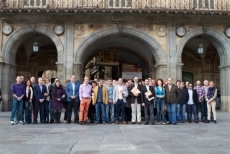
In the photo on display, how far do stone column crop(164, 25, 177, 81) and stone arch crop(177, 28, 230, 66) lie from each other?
256 millimetres

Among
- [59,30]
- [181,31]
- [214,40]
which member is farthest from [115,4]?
[214,40]

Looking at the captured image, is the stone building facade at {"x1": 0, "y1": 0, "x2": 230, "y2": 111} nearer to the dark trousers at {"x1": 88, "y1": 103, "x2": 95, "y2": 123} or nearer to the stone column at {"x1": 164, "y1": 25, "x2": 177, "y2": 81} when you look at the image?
the stone column at {"x1": 164, "y1": 25, "x2": 177, "y2": 81}

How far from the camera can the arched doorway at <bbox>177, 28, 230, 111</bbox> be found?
14414 mm

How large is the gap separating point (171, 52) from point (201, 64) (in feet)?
19.5

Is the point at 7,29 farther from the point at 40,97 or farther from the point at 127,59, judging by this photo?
the point at 127,59

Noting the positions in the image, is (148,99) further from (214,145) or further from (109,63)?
(109,63)

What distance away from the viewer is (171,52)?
46.2 feet

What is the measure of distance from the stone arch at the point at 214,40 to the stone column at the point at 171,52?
26cm

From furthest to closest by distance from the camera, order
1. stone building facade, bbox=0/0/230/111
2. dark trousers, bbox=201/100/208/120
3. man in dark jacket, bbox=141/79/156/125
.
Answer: stone building facade, bbox=0/0/230/111 → dark trousers, bbox=201/100/208/120 → man in dark jacket, bbox=141/79/156/125

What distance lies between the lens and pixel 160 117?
1012 cm

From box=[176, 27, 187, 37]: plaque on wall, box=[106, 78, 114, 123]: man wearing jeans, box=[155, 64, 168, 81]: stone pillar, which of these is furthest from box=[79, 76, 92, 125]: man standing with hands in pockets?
box=[176, 27, 187, 37]: plaque on wall

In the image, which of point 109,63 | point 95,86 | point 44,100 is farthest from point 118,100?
point 109,63

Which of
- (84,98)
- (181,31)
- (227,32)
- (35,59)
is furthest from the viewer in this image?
(35,59)

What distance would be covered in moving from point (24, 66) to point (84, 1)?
6.95 metres
